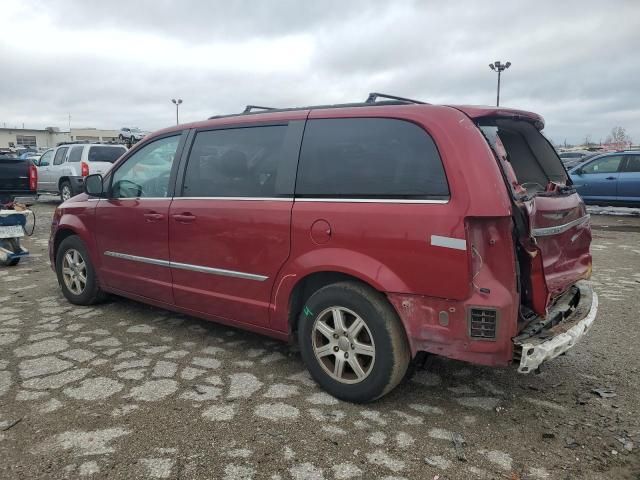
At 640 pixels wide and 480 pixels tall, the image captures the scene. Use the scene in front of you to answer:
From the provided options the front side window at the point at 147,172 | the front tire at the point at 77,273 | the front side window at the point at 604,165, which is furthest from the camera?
the front side window at the point at 604,165

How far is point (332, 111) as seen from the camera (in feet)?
11.2

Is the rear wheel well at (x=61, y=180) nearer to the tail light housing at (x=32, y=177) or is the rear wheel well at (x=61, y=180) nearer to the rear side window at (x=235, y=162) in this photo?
the tail light housing at (x=32, y=177)

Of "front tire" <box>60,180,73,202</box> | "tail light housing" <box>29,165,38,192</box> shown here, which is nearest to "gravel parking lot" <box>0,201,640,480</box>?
"tail light housing" <box>29,165,38,192</box>

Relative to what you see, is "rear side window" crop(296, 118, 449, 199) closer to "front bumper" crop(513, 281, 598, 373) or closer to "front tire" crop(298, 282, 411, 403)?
"front tire" crop(298, 282, 411, 403)

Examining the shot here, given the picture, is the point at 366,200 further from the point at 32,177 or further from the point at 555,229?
the point at 32,177

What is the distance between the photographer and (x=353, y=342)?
10.2 feet

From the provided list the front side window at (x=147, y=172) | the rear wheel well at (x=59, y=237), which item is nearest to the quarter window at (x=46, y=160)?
the rear wheel well at (x=59, y=237)

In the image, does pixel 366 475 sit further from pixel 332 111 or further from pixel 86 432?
pixel 332 111


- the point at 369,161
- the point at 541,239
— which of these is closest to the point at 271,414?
the point at 369,161

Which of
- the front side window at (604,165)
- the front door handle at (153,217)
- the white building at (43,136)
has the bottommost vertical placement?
the front door handle at (153,217)

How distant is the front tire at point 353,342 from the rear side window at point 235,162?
2.97 ft

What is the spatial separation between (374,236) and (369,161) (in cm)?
48

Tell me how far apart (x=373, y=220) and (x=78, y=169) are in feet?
46.8

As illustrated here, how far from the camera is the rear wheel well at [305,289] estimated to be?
10.7 feet
